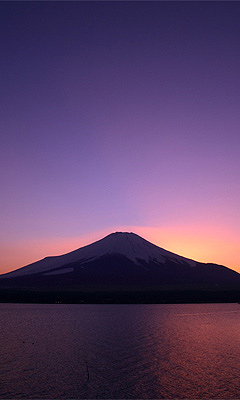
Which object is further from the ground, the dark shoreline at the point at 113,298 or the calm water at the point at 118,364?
the dark shoreline at the point at 113,298

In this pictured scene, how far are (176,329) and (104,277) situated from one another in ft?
527

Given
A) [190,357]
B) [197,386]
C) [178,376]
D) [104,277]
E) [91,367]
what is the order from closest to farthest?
[197,386] < [178,376] < [91,367] < [190,357] < [104,277]

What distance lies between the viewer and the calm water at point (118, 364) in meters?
17.7

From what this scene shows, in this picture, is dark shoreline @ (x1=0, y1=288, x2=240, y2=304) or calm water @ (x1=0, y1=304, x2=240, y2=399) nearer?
calm water @ (x1=0, y1=304, x2=240, y2=399)

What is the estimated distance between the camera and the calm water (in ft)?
57.9

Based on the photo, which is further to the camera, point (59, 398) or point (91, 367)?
point (91, 367)

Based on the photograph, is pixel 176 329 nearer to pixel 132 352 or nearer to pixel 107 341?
pixel 107 341

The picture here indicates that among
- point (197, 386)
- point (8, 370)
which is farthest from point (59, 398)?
point (197, 386)

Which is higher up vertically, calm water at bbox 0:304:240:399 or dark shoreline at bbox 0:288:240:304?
dark shoreline at bbox 0:288:240:304

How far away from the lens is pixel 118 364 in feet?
75.4

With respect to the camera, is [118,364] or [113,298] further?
[113,298]

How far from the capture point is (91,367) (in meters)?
22.2

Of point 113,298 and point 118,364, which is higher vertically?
point 113,298

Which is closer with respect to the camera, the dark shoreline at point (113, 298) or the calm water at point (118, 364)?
the calm water at point (118, 364)
